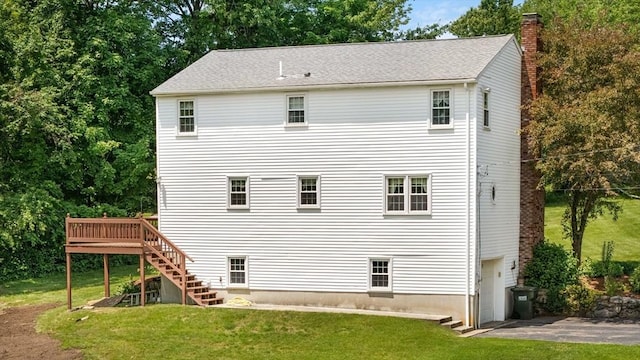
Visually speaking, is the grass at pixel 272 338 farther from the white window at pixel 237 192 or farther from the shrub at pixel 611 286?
the shrub at pixel 611 286

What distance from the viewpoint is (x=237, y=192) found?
91.7 ft

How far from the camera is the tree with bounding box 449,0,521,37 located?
5317 cm

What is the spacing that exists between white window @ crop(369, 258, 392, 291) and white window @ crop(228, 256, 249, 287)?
Answer: 442 cm

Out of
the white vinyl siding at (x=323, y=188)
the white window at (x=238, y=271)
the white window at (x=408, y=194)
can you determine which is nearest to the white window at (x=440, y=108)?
the white vinyl siding at (x=323, y=188)

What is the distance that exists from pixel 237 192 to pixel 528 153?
10.7 meters

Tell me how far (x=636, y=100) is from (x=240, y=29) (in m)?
23.8

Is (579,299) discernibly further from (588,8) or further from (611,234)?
(588,8)

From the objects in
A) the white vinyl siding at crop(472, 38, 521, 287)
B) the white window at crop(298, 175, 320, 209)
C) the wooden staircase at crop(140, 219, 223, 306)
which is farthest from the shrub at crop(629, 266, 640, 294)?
the wooden staircase at crop(140, 219, 223, 306)

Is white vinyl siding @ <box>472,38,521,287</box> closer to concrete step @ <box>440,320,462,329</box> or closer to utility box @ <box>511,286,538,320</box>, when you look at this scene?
utility box @ <box>511,286,538,320</box>

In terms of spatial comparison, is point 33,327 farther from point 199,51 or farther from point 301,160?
point 199,51

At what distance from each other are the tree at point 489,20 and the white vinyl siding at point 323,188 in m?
28.9

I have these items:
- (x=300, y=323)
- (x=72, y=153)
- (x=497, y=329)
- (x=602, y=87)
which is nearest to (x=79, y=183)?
(x=72, y=153)

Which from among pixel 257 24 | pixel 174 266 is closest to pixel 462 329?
pixel 174 266

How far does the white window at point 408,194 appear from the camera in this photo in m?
25.9
